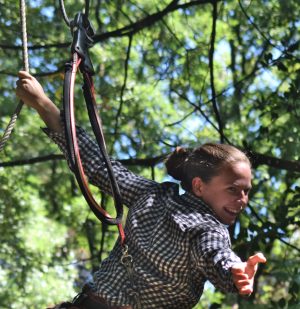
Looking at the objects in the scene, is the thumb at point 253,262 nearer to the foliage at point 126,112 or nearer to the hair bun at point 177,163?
the hair bun at point 177,163

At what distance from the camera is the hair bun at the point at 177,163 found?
3148mm

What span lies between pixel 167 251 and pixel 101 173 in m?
0.50

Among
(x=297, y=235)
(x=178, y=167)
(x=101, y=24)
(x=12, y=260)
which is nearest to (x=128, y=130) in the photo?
(x=101, y=24)

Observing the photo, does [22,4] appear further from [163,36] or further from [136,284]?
[163,36]

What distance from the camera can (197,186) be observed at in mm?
2986

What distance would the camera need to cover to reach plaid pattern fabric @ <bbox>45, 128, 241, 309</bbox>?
2.68 metres

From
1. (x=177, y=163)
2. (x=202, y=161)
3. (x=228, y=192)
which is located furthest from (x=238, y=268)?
(x=177, y=163)

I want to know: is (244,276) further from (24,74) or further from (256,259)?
(24,74)

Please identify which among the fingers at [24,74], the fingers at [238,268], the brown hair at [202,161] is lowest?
the fingers at [238,268]

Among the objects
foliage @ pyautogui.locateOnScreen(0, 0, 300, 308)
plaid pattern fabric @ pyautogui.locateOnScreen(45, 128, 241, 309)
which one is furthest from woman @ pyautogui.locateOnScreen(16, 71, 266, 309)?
foliage @ pyautogui.locateOnScreen(0, 0, 300, 308)

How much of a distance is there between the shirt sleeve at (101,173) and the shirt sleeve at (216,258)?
45 cm

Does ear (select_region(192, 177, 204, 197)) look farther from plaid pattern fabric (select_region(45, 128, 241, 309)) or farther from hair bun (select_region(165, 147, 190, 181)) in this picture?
hair bun (select_region(165, 147, 190, 181))

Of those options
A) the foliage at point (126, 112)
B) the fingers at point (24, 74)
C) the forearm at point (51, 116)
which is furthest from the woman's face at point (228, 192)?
the foliage at point (126, 112)

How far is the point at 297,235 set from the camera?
9.70 metres
